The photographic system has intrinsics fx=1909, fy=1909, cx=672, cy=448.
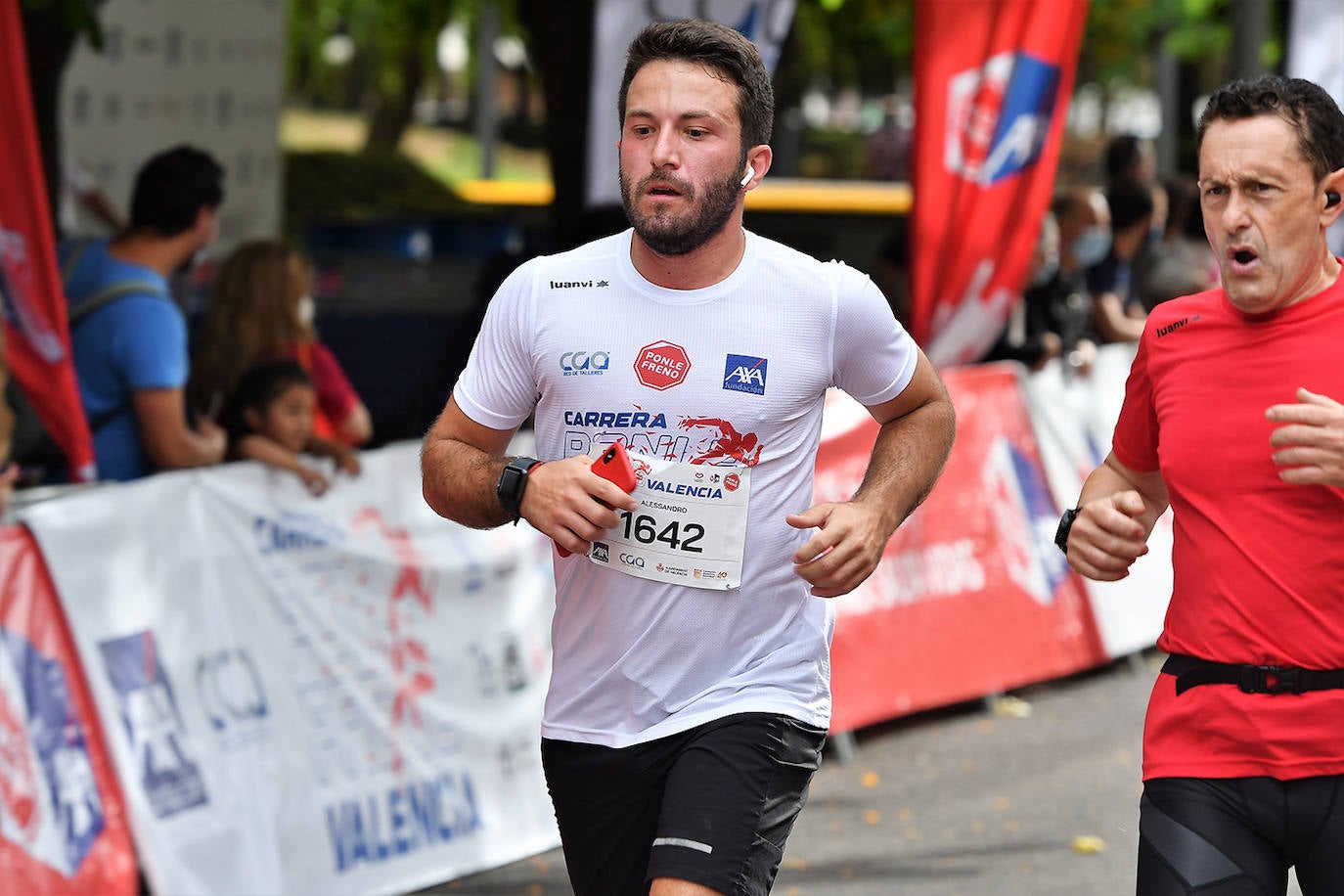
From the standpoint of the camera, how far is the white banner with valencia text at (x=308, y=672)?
17.8ft

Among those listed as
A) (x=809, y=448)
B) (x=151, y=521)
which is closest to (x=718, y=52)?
(x=809, y=448)

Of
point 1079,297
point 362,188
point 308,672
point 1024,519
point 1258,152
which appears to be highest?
point 1258,152

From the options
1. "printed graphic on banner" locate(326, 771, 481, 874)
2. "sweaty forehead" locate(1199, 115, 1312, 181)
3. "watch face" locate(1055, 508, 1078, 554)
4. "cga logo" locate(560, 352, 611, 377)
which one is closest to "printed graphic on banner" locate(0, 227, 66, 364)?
"printed graphic on banner" locate(326, 771, 481, 874)

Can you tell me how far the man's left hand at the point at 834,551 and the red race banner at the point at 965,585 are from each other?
4072 millimetres

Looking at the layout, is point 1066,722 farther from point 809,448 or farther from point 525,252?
point 809,448

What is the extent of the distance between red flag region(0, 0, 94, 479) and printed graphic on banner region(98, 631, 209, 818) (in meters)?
0.67

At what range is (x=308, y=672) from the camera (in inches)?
232

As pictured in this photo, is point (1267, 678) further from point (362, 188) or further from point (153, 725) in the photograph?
point (362, 188)

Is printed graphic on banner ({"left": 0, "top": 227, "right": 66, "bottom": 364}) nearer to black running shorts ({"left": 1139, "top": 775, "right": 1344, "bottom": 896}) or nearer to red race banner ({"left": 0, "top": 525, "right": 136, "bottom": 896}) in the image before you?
red race banner ({"left": 0, "top": 525, "right": 136, "bottom": 896})

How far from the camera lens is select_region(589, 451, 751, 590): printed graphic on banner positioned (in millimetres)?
3568

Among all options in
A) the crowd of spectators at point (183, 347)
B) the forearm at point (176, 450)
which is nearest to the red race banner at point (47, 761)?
the crowd of spectators at point (183, 347)

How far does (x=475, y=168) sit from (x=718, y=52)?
4067 centimetres

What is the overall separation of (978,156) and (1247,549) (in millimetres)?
5248

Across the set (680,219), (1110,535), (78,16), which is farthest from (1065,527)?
(78,16)
